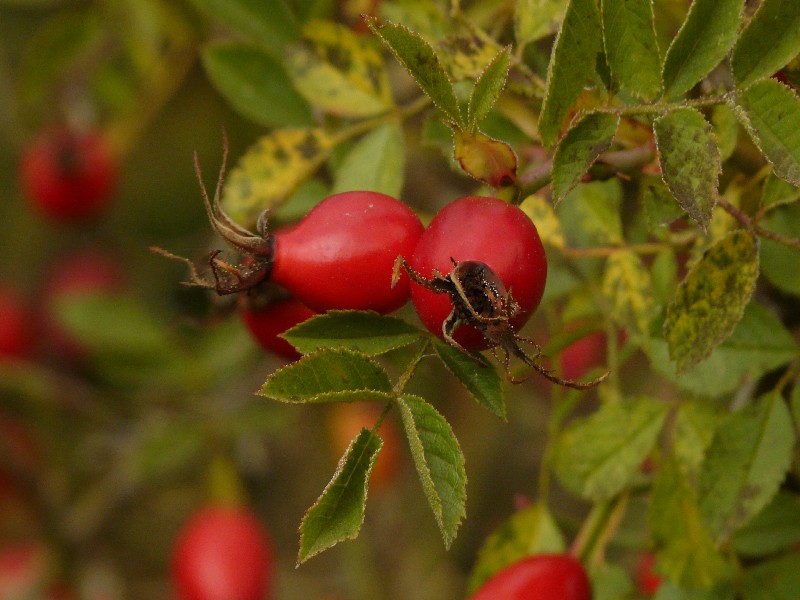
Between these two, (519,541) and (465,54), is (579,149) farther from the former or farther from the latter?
(519,541)

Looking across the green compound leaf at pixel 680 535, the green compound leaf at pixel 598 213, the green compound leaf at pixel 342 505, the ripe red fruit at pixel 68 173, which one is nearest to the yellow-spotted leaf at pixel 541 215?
the green compound leaf at pixel 598 213

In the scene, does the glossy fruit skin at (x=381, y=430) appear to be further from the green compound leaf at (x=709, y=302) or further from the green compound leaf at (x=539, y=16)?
the green compound leaf at (x=709, y=302)

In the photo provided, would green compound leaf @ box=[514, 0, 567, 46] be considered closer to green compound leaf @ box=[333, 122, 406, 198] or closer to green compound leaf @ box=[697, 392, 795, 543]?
green compound leaf @ box=[333, 122, 406, 198]

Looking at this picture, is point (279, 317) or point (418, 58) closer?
point (418, 58)

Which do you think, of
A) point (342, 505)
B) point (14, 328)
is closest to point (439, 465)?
point (342, 505)

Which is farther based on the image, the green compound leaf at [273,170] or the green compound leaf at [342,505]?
the green compound leaf at [273,170]

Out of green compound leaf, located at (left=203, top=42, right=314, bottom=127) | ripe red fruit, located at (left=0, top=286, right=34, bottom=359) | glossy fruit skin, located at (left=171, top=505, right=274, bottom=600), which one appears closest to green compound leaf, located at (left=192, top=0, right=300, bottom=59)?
green compound leaf, located at (left=203, top=42, right=314, bottom=127)

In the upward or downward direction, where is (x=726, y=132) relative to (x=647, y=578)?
upward
